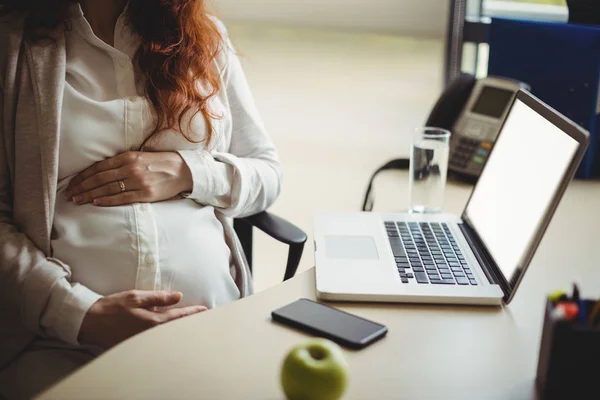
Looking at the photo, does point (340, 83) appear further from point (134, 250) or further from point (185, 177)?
point (134, 250)

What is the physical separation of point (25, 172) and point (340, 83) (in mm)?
4362

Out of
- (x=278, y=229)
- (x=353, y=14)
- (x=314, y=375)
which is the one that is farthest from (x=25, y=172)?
(x=353, y=14)

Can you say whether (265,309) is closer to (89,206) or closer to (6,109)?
(89,206)

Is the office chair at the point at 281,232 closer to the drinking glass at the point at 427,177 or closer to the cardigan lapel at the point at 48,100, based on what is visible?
the drinking glass at the point at 427,177

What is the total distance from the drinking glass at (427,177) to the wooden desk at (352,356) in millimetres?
423

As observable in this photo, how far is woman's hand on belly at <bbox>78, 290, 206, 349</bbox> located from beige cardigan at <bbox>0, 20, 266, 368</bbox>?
0.11 metres

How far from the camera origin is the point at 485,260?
1.31 m

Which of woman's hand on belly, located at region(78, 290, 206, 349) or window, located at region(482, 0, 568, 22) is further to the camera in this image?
window, located at region(482, 0, 568, 22)

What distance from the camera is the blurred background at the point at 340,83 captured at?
3.23 meters

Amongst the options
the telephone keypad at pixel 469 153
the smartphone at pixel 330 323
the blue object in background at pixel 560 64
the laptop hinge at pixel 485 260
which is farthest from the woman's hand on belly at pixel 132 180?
the blue object in background at pixel 560 64

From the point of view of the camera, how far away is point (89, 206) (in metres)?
1.40

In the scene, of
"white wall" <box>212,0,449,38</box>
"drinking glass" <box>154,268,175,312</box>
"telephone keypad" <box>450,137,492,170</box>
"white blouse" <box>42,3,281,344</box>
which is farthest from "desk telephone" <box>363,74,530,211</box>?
"white wall" <box>212,0,449,38</box>

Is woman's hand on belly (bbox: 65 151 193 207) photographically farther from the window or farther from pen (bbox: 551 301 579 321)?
the window

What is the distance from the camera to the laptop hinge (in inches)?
47.3
